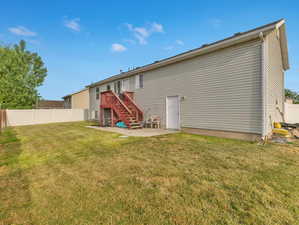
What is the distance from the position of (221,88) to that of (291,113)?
7322mm

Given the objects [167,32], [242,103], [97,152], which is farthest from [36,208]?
[167,32]

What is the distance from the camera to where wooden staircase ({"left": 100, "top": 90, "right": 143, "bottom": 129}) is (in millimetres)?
10780

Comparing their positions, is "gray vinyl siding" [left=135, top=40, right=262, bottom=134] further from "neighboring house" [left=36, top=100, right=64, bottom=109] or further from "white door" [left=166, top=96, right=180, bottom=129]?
"neighboring house" [left=36, top=100, right=64, bottom=109]

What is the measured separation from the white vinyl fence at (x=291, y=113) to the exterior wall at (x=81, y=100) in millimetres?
22768

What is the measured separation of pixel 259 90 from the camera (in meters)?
6.21

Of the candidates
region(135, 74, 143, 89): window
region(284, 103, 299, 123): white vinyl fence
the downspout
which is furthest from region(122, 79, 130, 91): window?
region(284, 103, 299, 123): white vinyl fence

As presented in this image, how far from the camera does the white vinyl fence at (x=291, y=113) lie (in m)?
10.3

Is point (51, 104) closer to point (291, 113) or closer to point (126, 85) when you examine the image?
point (126, 85)

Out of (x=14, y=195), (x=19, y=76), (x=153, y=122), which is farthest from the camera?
(x=19, y=76)

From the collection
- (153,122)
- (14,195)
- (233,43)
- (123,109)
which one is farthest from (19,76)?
(233,43)

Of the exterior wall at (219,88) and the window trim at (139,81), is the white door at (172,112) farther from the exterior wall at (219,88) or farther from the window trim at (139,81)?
the window trim at (139,81)

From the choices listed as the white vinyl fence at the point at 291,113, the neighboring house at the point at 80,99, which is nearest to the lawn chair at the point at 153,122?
the white vinyl fence at the point at 291,113

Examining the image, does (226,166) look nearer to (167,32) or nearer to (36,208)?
(36,208)

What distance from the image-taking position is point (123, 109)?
11.4m
